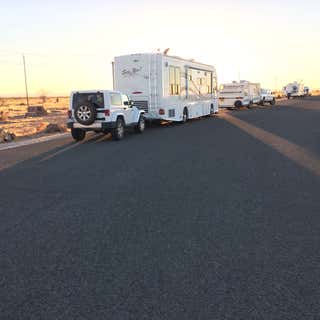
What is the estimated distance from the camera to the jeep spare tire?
16.0m

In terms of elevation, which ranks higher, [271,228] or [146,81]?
[146,81]

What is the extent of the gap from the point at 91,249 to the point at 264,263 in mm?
2029

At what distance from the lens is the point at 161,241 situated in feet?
16.9

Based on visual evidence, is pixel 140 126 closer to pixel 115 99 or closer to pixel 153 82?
pixel 153 82

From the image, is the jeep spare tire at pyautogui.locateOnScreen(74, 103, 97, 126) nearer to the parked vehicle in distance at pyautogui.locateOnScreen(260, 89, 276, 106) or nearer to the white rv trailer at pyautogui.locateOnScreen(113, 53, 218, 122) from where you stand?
the white rv trailer at pyautogui.locateOnScreen(113, 53, 218, 122)

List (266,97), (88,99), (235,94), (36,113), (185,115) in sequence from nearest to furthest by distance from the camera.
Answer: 1. (88,99)
2. (185,115)
3. (235,94)
4. (36,113)
5. (266,97)

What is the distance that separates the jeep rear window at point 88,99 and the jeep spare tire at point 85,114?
0.16 m

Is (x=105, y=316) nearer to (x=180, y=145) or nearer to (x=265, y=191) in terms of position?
(x=265, y=191)

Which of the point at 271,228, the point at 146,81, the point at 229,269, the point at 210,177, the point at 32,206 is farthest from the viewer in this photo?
the point at 146,81

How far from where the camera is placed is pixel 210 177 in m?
9.03

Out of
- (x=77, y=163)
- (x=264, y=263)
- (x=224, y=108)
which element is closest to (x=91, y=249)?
(x=264, y=263)

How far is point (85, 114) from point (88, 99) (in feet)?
2.10

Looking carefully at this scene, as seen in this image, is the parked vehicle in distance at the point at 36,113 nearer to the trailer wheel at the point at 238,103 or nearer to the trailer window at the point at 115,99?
the trailer wheel at the point at 238,103

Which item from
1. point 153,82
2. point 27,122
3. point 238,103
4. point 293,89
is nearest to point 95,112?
point 153,82
